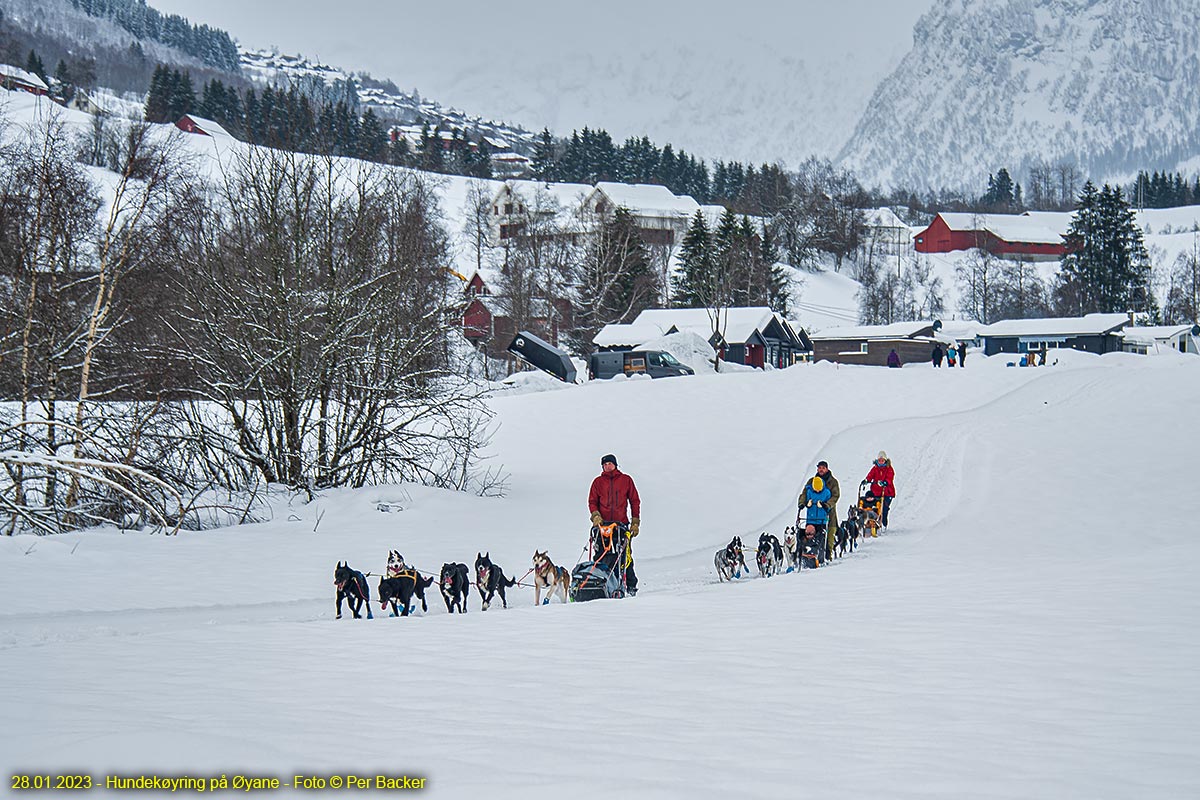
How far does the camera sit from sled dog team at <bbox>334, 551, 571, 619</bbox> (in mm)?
10828

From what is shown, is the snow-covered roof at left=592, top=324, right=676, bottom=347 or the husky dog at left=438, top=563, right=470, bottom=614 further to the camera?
the snow-covered roof at left=592, top=324, right=676, bottom=347

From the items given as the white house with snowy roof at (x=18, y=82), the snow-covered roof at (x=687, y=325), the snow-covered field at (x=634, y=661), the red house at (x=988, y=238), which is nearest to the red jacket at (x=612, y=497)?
the snow-covered field at (x=634, y=661)

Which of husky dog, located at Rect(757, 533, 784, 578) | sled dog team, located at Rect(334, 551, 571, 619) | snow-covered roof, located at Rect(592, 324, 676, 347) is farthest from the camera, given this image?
snow-covered roof, located at Rect(592, 324, 676, 347)

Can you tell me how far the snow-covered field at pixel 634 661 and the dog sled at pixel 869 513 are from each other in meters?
0.35

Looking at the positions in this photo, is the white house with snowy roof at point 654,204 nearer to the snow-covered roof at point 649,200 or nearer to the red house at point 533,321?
the snow-covered roof at point 649,200

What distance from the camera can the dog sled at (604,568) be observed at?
39.3 feet

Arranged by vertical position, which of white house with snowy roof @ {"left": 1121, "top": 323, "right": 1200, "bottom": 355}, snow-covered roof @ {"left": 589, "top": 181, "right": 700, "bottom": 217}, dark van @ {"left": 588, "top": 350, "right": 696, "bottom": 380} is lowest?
dark van @ {"left": 588, "top": 350, "right": 696, "bottom": 380}

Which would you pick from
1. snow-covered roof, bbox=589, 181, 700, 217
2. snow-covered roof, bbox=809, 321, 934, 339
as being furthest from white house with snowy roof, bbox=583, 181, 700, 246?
snow-covered roof, bbox=809, 321, 934, 339

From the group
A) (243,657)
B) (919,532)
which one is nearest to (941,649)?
(243,657)

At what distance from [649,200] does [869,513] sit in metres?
93.8

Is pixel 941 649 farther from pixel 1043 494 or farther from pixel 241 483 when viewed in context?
pixel 1043 494

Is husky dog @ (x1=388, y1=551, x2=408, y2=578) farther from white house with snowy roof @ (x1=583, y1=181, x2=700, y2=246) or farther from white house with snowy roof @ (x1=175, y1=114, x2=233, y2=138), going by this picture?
white house with snowy roof @ (x1=175, y1=114, x2=233, y2=138)

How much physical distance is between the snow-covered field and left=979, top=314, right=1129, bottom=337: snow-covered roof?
4763 centimetres

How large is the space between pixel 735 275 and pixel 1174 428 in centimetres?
4588
